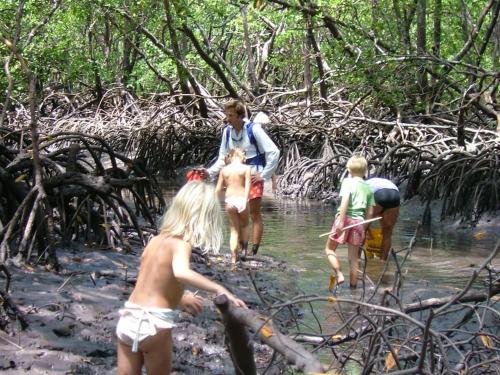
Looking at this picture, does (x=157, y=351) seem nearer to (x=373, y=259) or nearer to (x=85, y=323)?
(x=85, y=323)

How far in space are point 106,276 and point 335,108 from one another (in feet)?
35.1

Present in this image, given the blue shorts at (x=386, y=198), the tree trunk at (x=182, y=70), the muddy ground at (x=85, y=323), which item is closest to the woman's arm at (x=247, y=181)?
the muddy ground at (x=85, y=323)

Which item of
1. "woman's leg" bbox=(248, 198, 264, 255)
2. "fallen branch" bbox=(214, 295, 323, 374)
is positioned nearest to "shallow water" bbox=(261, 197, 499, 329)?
"woman's leg" bbox=(248, 198, 264, 255)

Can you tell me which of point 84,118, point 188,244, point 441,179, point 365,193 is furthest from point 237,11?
point 188,244

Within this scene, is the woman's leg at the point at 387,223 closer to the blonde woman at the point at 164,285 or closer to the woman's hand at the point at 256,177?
the woman's hand at the point at 256,177

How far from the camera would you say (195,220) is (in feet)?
11.0

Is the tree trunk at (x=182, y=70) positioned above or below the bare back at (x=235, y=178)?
above

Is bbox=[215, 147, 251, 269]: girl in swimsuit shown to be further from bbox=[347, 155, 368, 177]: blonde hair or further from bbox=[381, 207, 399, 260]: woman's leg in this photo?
bbox=[381, 207, 399, 260]: woman's leg

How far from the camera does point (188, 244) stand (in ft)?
10.9

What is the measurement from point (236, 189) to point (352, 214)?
114 cm

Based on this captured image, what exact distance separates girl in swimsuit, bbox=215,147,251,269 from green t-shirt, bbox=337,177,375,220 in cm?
97

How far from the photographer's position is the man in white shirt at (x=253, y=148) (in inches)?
281

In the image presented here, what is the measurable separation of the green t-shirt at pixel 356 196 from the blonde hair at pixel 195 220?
9.96 feet

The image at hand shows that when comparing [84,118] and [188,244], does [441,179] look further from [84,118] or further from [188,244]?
[84,118]
